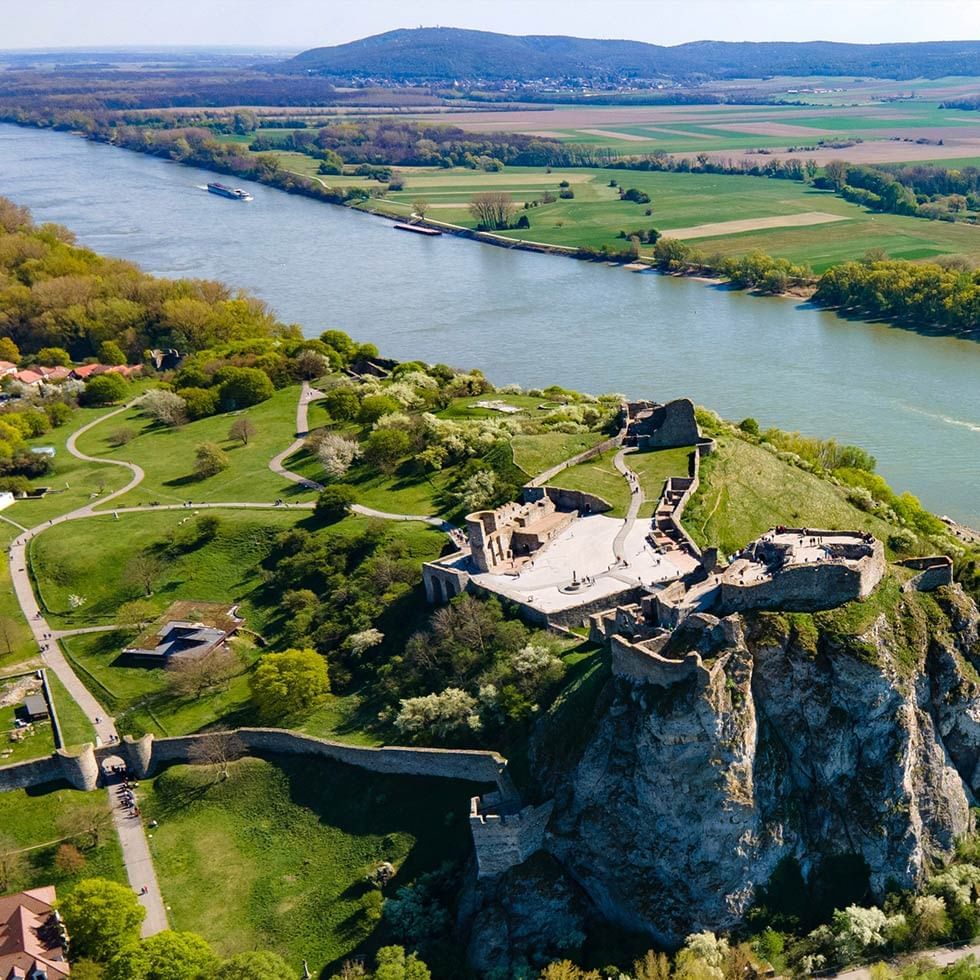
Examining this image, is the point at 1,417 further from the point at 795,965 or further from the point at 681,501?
the point at 795,965

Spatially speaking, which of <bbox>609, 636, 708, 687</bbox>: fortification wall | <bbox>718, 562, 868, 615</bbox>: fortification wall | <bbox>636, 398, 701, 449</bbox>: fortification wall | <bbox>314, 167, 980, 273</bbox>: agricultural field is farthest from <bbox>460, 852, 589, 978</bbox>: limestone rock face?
<bbox>314, 167, 980, 273</bbox>: agricultural field

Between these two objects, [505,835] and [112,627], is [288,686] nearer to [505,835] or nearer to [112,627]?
[505,835]

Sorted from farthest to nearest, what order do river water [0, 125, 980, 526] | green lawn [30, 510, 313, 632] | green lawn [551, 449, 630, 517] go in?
1. river water [0, 125, 980, 526]
2. green lawn [30, 510, 313, 632]
3. green lawn [551, 449, 630, 517]

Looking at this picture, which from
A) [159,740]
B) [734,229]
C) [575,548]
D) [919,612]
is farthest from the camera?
[734,229]

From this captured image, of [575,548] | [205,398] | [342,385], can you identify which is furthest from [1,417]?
[575,548]

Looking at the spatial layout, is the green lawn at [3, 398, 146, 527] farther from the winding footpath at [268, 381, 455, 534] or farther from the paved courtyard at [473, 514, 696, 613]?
the paved courtyard at [473, 514, 696, 613]

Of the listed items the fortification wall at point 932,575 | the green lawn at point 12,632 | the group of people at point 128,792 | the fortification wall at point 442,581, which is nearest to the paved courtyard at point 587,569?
the fortification wall at point 442,581
